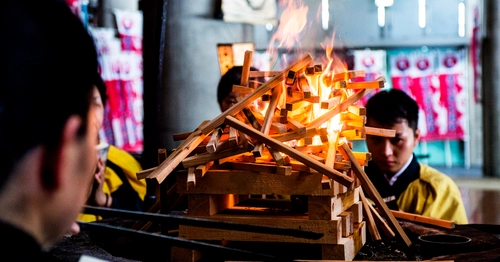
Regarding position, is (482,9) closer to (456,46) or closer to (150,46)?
(456,46)

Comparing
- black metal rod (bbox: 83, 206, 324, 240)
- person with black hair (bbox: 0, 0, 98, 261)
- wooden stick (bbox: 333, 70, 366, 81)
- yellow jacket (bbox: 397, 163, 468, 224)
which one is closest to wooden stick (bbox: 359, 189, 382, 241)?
wooden stick (bbox: 333, 70, 366, 81)

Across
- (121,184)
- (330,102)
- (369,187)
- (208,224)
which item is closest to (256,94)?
(330,102)

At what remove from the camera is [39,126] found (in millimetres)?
1100

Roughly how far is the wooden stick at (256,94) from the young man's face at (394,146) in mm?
1705

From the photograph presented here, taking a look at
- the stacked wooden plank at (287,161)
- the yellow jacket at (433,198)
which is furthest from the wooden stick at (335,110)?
the yellow jacket at (433,198)

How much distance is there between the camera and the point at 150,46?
779 centimetres

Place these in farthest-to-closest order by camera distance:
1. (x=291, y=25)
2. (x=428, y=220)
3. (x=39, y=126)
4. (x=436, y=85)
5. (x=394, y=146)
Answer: (x=436, y=85) → (x=394, y=146) → (x=291, y=25) → (x=428, y=220) → (x=39, y=126)

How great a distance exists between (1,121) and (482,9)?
1504 centimetres

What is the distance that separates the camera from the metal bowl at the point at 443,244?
2.85m

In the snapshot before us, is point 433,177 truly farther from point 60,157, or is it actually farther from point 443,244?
point 60,157

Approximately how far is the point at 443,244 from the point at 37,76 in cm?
228

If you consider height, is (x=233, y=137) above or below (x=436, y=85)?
above

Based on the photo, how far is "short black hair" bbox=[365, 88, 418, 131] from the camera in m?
4.39

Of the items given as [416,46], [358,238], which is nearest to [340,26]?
[416,46]
